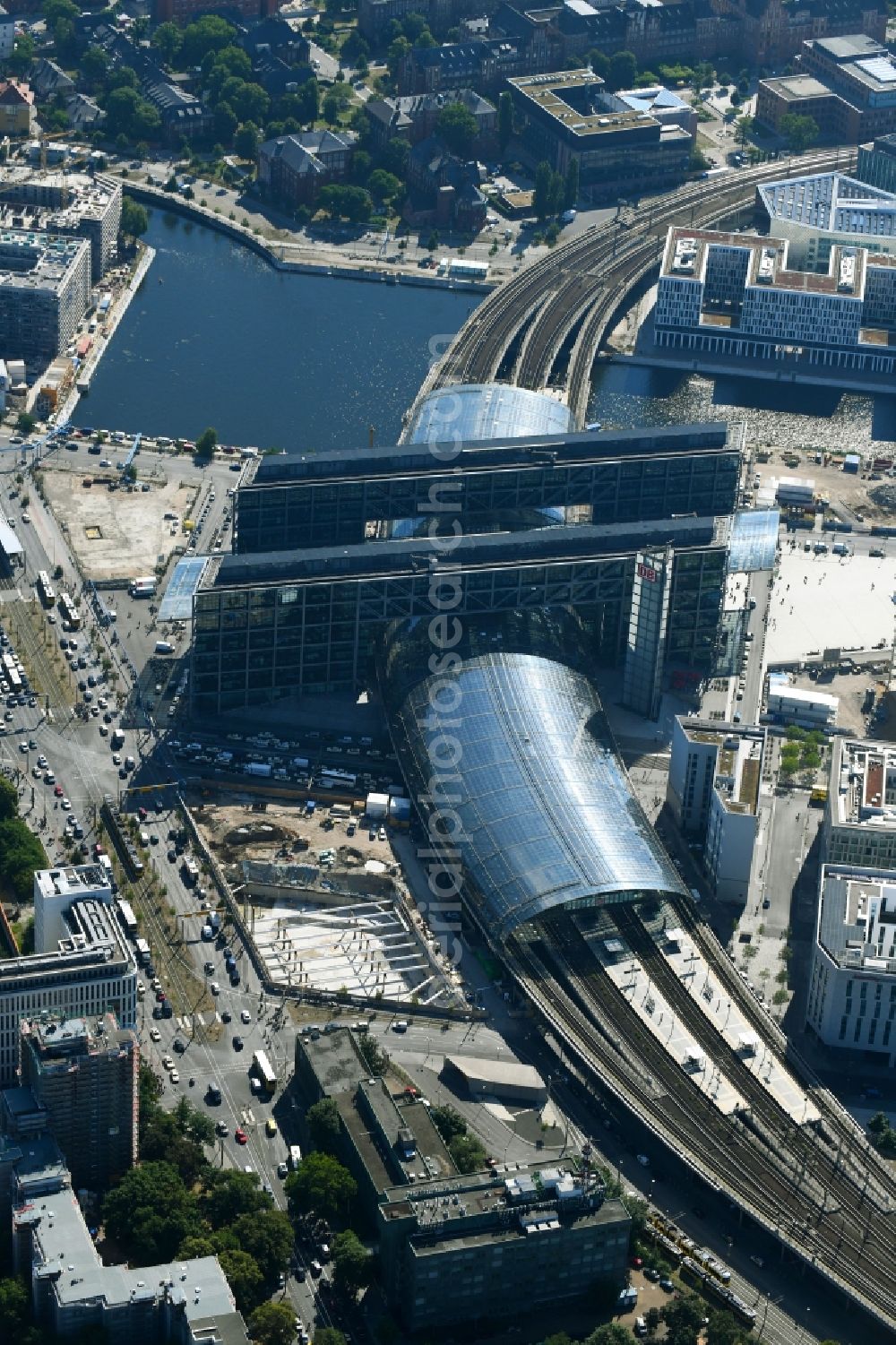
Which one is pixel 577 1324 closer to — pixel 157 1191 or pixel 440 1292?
pixel 440 1292

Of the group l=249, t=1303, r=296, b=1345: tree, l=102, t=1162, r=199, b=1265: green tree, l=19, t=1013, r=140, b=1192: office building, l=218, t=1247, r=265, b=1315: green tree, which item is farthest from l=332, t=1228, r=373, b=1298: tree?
l=19, t=1013, r=140, b=1192: office building

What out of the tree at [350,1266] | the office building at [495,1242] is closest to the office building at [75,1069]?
the tree at [350,1266]

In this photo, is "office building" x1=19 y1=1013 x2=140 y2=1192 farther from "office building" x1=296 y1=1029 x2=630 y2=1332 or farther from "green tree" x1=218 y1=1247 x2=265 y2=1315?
"office building" x1=296 y1=1029 x2=630 y2=1332

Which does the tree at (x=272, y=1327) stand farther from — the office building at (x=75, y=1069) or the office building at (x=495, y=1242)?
the office building at (x=75, y=1069)

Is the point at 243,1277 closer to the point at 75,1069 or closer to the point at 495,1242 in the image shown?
the point at 495,1242

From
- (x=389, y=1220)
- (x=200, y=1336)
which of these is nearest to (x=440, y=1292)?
(x=389, y=1220)

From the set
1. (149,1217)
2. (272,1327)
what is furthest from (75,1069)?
(272,1327)
